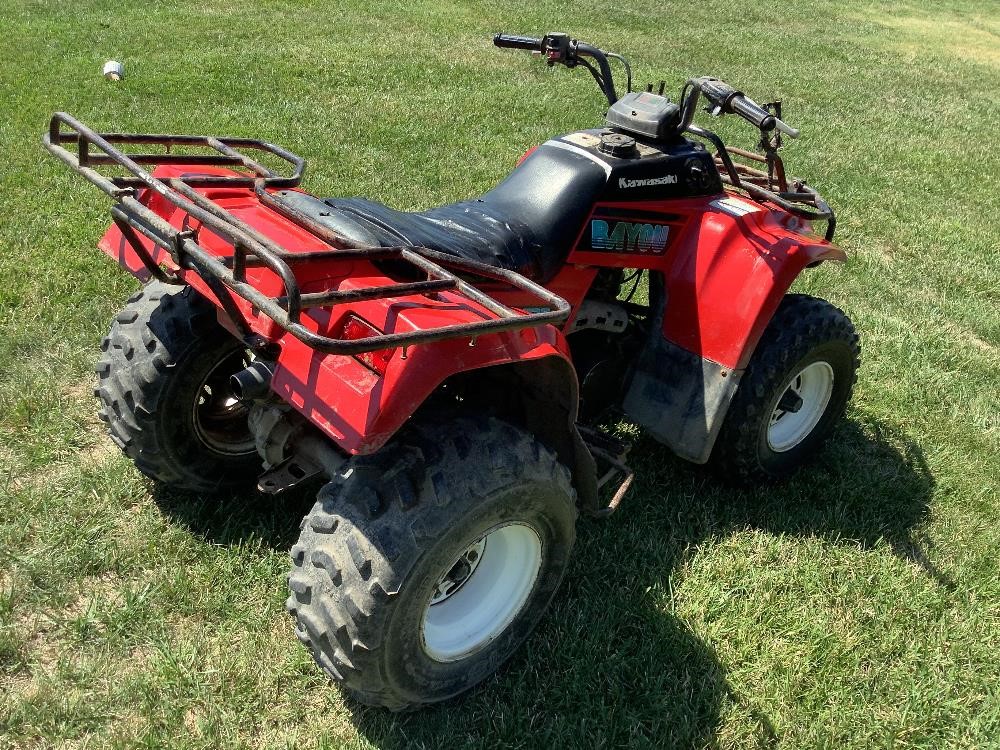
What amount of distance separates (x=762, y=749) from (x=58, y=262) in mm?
4545

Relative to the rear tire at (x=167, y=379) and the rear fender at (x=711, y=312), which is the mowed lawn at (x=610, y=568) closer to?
the rear tire at (x=167, y=379)

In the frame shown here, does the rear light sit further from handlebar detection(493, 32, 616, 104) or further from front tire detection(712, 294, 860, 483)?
handlebar detection(493, 32, 616, 104)

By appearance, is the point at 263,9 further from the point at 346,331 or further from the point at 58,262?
the point at 346,331

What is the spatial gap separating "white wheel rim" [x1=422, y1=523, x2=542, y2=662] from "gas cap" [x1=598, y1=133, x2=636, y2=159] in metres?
1.43

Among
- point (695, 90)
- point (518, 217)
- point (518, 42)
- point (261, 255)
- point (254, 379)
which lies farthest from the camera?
point (518, 42)

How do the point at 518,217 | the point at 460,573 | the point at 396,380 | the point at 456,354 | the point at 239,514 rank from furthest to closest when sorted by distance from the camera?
the point at 239,514 → the point at 518,217 → the point at 460,573 → the point at 456,354 → the point at 396,380

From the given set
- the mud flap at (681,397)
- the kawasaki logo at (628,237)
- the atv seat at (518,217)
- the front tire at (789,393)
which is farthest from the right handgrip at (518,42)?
the front tire at (789,393)

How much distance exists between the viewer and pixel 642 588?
122 inches

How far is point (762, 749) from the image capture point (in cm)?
261

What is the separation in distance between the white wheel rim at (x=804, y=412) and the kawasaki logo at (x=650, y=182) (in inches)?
42.7

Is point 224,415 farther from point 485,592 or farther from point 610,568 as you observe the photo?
point 610,568

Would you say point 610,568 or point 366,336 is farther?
point 610,568

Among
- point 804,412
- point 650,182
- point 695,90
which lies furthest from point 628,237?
point 804,412

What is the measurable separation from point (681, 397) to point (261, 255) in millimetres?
1941
